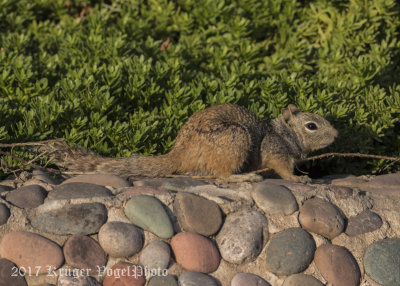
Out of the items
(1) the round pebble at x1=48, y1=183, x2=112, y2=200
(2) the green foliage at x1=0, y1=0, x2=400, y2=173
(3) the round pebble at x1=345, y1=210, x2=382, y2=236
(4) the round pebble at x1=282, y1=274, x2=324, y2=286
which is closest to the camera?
(4) the round pebble at x1=282, y1=274, x2=324, y2=286

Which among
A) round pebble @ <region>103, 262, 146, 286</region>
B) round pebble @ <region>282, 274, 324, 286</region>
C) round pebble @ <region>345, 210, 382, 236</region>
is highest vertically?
round pebble @ <region>103, 262, 146, 286</region>

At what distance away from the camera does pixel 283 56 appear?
7.30 m

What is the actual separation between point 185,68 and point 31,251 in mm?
3687

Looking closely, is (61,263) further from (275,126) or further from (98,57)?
(98,57)

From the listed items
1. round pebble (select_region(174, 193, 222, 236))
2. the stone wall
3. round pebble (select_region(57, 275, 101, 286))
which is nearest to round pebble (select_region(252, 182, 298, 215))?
the stone wall

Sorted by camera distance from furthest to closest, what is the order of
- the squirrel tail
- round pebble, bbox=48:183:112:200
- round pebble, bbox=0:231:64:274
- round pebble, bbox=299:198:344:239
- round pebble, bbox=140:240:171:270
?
1. the squirrel tail
2. round pebble, bbox=299:198:344:239
3. round pebble, bbox=48:183:112:200
4. round pebble, bbox=140:240:171:270
5. round pebble, bbox=0:231:64:274

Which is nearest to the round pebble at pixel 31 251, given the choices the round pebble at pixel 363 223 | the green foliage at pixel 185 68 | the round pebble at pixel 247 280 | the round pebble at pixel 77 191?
the round pebble at pixel 77 191

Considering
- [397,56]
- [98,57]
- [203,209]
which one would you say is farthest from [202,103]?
[397,56]

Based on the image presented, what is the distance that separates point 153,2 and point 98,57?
184cm

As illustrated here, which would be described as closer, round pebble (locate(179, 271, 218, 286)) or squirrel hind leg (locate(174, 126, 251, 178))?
round pebble (locate(179, 271, 218, 286))

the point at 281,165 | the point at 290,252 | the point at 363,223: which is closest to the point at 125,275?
the point at 290,252

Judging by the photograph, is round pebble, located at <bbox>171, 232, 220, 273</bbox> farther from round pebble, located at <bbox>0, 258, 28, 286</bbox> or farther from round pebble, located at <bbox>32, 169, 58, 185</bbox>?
round pebble, located at <bbox>32, 169, 58, 185</bbox>

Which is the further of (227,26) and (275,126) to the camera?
(227,26)

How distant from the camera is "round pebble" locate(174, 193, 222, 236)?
4.21 meters
